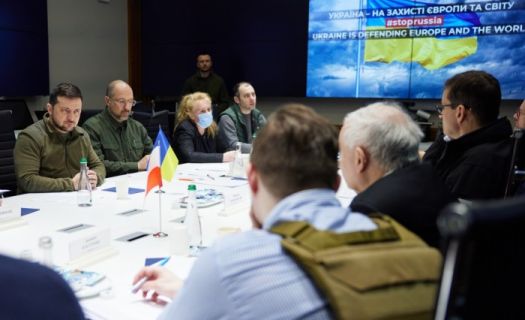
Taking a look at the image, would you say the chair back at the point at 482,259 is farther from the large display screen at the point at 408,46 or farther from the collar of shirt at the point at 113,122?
the large display screen at the point at 408,46

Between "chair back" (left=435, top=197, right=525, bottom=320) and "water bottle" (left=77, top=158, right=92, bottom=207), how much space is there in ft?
6.97

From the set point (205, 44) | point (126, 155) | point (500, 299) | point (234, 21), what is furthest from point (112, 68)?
point (500, 299)

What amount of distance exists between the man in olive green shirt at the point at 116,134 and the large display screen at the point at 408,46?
336 cm

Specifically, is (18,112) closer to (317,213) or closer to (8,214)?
(8,214)

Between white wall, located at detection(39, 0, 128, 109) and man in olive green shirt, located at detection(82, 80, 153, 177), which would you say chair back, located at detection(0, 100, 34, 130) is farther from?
man in olive green shirt, located at detection(82, 80, 153, 177)

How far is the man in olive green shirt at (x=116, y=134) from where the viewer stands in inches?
145

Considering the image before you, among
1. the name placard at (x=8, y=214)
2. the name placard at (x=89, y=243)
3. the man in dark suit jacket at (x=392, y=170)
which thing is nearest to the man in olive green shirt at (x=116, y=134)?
the name placard at (x=8, y=214)

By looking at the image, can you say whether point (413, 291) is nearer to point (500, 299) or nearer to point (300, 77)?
point (500, 299)

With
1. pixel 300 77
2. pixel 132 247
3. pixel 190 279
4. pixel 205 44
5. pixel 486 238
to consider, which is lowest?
pixel 132 247

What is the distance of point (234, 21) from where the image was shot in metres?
7.13

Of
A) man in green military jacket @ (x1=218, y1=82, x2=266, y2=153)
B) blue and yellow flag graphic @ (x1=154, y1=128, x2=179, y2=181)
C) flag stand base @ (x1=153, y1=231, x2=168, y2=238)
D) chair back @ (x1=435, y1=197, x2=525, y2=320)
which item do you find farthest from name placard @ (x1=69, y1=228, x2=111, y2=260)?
man in green military jacket @ (x1=218, y1=82, x2=266, y2=153)

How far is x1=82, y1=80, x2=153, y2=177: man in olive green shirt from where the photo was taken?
12.1ft

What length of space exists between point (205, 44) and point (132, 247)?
579 cm

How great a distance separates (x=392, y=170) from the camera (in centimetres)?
177
